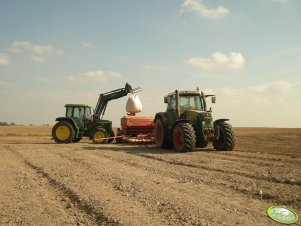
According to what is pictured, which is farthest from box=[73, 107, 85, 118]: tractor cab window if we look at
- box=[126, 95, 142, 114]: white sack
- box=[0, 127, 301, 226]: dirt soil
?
box=[0, 127, 301, 226]: dirt soil

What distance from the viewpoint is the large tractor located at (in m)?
19.3

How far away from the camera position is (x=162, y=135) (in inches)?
588

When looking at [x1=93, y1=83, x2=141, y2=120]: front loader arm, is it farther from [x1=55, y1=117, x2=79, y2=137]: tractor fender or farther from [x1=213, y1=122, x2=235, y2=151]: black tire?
[x1=213, y1=122, x2=235, y2=151]: black tire

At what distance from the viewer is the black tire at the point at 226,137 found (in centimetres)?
1318

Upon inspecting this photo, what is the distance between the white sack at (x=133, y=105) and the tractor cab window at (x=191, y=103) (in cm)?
718

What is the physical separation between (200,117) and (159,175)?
A: 605 centimetres

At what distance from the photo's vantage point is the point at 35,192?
19.8 feet

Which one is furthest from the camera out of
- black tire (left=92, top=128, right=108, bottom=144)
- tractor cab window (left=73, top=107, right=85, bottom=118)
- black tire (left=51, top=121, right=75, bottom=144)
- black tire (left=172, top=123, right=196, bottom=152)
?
tractor cab window (left=73, top=107, right=85, bottom=118)

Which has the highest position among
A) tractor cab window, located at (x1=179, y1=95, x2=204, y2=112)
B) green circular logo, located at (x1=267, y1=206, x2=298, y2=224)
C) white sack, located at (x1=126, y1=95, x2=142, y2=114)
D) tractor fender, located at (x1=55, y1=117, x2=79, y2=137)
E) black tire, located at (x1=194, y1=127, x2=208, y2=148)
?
white sack, located at (x1=126, y1=95, x2=142, y2=114)

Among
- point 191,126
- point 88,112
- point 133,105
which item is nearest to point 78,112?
point 88,112

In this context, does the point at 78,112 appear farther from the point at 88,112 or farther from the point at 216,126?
the point at 216,126

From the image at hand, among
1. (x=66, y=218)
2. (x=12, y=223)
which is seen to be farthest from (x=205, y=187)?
Answer: (x=12, y=223)

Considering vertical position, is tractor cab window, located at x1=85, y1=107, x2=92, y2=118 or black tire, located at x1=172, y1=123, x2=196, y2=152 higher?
tractor cab window, located at x1=85, y1=107, x2=92, y2=118

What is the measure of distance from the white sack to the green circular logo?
1658 cm
